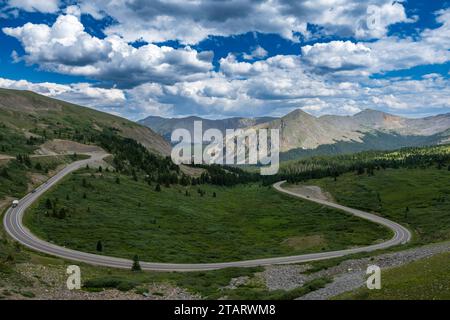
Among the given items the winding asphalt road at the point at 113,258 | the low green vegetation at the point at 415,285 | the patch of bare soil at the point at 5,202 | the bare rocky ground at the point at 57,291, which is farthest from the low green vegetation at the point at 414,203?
the patch of bare soil at the point at 5,202

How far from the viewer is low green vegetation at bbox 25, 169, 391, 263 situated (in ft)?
314

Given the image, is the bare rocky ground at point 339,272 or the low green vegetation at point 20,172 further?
the low green vegetation at point 20,172

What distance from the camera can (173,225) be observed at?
133250 millimetres

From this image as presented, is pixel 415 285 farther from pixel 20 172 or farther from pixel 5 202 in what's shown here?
pixel 20 172

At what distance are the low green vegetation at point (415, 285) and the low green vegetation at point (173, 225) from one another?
5752 cm

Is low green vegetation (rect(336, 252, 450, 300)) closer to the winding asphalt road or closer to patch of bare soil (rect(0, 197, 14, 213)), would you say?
the winding asphalt road

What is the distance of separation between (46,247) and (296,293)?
64.7 meters

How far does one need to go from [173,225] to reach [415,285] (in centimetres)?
10956

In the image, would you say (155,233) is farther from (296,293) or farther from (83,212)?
(296,293)

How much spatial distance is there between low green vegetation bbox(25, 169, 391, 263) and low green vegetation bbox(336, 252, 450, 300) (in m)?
57.5

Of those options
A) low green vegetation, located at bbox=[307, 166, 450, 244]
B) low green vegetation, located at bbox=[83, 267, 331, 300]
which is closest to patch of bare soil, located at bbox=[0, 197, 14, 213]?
low green vegetation, located at bbox=[83, 267, 331, 300]

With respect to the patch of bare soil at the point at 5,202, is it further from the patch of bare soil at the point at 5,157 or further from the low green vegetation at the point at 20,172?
the patch of bare soil at the point at 5,157

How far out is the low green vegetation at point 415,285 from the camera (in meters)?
26.9

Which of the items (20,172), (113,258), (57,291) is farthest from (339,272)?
(20,172)
